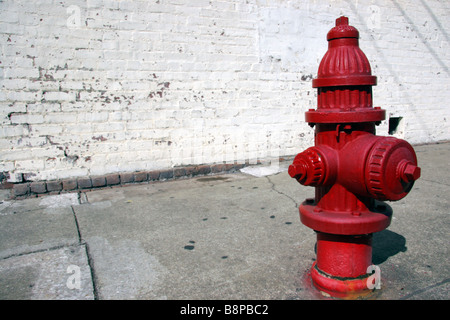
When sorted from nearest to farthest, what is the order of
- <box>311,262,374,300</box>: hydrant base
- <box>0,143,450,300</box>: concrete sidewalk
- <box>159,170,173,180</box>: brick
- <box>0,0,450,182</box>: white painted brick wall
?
<box>311,262,374,300</box>: hydrant base
<box>0,143,450,300</box>: concrete sidewalk
<box>0,0,450,182</box>: white painted brick wall
<box>159,170,173,180</box>: brick

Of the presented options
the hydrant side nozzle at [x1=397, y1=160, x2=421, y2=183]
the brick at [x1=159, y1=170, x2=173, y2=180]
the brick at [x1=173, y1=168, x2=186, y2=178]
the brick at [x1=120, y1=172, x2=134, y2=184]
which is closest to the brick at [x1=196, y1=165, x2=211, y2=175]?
the brick at [x1=173, y1=168, x2=186, y2=178]

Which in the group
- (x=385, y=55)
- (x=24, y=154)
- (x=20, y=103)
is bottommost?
(x=24, y=154)

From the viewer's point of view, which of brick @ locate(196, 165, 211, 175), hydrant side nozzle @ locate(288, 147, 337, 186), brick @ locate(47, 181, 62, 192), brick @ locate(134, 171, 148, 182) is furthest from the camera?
brick @ locate(196, 165, 211, 175)

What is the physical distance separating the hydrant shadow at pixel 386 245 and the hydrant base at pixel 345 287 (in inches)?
18.8

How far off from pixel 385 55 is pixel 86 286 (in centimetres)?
683

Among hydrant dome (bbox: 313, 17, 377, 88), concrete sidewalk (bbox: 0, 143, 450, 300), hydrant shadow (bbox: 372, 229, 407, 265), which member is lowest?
hydrant shadow (bbox: 372, 229, 407, 265)

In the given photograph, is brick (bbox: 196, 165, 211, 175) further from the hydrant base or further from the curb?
the hydrant base

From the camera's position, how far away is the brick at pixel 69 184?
477 centimetres

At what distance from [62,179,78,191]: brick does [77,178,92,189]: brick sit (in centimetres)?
5

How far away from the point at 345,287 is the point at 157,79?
3921 mm

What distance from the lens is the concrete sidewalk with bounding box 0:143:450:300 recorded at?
7.60 ft

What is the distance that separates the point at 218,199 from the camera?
430 cm
